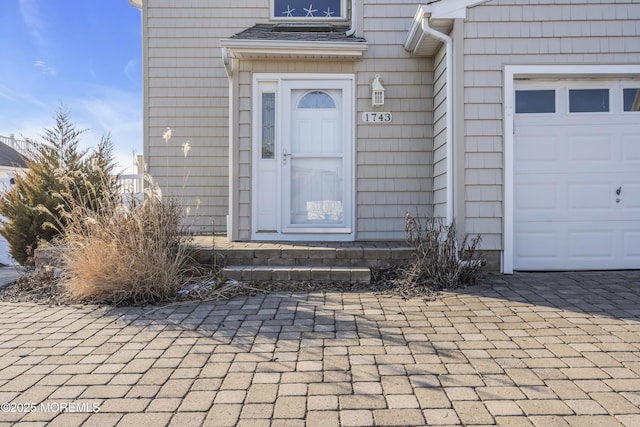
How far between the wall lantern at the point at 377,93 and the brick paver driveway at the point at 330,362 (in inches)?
111

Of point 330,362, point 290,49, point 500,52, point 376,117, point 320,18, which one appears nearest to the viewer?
point 330,362

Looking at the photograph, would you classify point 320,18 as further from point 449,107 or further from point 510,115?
point 510,115

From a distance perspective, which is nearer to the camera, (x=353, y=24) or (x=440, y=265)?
(x=440, y=265)

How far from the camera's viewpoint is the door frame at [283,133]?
565cm

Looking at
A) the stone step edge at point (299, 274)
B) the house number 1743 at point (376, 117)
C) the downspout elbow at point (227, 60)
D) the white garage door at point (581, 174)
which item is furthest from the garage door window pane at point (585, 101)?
the downspout elbow at point (227, 60)

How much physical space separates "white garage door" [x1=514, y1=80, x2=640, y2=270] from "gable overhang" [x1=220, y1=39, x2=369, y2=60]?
206 centimetres

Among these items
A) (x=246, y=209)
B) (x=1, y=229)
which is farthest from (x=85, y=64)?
(x=246, y=209)

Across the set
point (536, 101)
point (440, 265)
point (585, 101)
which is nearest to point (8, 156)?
point (440, 265)

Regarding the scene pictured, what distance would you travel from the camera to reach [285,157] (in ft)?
18.6

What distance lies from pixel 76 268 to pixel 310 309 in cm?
222

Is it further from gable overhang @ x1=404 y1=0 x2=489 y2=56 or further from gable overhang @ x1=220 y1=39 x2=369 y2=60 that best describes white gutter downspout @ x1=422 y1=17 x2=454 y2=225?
gable overhang @ x1=220 y1=39 x2=369 y2=60

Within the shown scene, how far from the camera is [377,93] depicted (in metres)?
5.62

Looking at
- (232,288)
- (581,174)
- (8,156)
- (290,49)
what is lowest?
(232,288)

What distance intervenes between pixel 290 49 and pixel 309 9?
1701 millimetres
